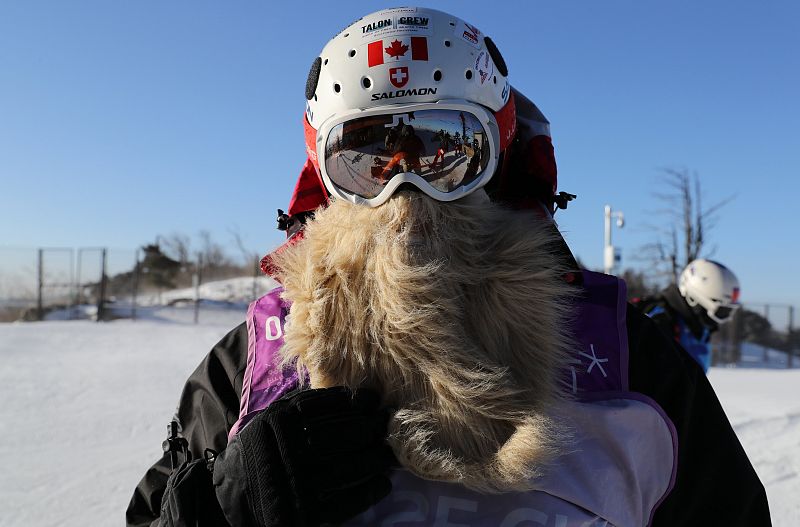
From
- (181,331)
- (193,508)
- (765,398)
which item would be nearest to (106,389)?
(181,331)

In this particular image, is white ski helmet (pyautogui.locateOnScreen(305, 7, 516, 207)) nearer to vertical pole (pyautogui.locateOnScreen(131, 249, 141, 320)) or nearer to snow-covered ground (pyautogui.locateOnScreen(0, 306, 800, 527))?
snow-covered ground (pyautogui.locateOnScreen(0, 306, 800, 527))

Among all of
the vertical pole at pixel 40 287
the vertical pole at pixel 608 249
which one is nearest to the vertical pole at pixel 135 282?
the vertical pole at pixel 40 287

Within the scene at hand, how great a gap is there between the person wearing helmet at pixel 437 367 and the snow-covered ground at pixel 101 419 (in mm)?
3365

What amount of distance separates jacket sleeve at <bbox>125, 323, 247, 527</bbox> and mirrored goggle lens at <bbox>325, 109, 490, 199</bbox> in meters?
0.52

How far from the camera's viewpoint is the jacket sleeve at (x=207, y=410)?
4.98 ft

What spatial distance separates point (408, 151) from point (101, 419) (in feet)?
20.7

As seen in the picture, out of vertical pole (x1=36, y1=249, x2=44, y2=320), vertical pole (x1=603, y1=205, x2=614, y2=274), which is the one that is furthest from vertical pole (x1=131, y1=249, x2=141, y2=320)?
vertical pole (x1=603, y1=205, x2=614, y2=274)

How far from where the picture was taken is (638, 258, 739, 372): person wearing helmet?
5934mm

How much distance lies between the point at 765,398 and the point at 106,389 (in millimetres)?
8873

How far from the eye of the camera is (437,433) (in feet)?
3.73

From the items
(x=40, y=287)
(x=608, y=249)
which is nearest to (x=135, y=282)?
(x=40, y=287)

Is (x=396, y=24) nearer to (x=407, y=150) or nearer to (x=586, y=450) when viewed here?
(x=407, y=150)

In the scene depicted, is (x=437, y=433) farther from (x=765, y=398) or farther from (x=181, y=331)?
(x=181, y=331)

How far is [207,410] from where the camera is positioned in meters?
Answer: 1.55
